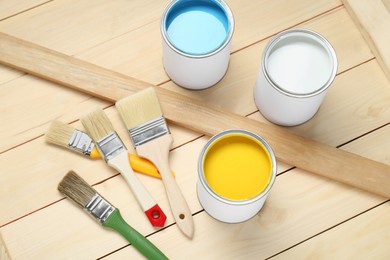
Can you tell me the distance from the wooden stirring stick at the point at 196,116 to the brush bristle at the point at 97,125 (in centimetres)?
5

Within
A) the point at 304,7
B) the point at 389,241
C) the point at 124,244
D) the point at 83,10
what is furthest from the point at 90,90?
the point at 389,241

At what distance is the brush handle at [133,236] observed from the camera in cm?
100

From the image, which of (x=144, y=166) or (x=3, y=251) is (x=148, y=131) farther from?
(x=3, y=251)

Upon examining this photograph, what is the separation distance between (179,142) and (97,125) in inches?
6.2

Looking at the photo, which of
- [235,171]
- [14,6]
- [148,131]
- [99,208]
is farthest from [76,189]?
[14,6]

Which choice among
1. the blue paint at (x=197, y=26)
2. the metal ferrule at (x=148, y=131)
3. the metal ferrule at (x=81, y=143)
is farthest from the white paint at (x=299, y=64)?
the metal ferrule at (x=81, y=143)

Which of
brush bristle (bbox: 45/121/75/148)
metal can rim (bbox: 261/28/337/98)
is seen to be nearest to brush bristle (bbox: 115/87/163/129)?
brush bristle (bbox: 45/121/75/148)

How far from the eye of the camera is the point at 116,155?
41.2 inches

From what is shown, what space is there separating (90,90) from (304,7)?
1.54 ft

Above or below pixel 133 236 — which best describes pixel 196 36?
above

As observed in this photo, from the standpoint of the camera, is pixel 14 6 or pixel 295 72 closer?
pixel 295 72

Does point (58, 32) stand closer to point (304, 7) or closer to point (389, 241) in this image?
point (304, 7)

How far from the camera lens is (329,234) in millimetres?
1038

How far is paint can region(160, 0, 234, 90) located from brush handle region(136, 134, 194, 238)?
14 cm
